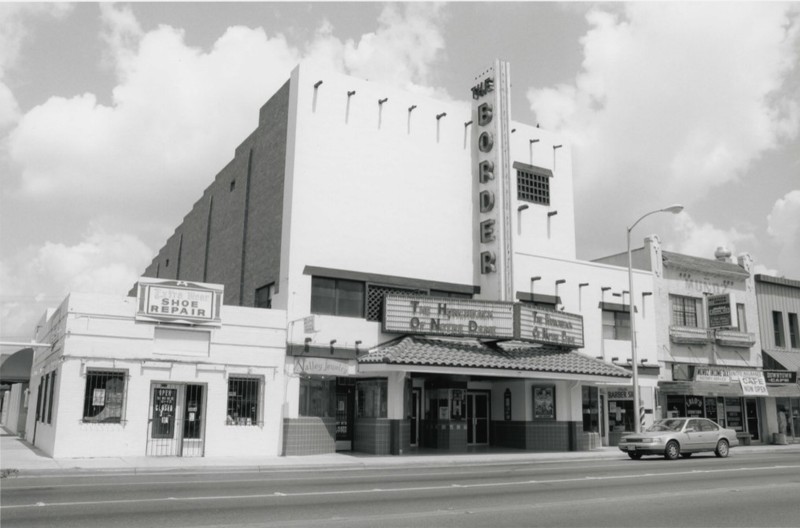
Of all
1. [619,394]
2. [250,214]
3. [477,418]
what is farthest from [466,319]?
[250,214]

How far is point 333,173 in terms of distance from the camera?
25562mm

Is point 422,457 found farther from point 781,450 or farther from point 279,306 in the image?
point 781,450

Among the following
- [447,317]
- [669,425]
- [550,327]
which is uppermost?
[447,317]

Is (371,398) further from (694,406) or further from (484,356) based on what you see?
(694,406)

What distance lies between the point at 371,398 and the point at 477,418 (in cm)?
654

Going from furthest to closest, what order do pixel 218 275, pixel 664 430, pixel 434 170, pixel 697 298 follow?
pixel 697 298 < pixel 218 275 < pixel 434 170 < pixel 664 430

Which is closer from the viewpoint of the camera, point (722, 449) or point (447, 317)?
point (722, 449)

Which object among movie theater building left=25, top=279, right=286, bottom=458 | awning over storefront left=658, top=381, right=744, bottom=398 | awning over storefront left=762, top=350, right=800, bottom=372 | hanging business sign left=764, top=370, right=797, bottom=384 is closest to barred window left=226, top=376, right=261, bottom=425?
movie theater building left=25, top=279, right=286, bottom=458

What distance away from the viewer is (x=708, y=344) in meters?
33.9

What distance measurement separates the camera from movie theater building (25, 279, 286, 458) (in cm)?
2059

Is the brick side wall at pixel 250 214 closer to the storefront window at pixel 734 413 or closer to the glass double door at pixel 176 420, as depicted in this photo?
the glass double door at pixel 176 420

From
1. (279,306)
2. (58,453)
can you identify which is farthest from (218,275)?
(58,453)

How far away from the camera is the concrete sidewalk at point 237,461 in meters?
17.7

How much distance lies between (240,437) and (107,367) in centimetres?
454
